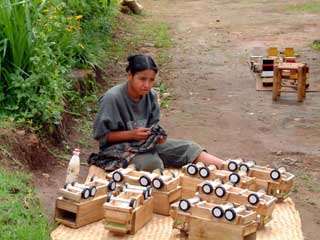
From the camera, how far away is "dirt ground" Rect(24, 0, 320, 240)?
250 inches

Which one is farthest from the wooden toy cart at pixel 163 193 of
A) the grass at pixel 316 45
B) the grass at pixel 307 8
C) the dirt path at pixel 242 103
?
the grass at pixel 307 8

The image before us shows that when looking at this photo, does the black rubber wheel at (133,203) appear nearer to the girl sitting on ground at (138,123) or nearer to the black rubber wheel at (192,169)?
the black rubber wheel at (192,169)

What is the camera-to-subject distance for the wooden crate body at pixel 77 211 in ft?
14.8

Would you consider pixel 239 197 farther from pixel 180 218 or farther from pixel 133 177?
pixel 133 177

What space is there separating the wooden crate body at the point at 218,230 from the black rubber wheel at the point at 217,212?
41 mm

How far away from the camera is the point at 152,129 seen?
5512 millimetres

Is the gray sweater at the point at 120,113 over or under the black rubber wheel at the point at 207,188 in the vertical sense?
over

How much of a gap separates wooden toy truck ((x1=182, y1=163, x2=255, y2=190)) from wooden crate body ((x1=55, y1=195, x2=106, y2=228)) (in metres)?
0.72

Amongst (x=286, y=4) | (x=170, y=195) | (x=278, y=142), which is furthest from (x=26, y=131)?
(x=286, y=4)

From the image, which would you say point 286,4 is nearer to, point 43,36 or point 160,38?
point 160,38

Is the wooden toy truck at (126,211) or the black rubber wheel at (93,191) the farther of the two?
the black rubber wheel at (93,191)

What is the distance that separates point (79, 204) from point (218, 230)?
90cm

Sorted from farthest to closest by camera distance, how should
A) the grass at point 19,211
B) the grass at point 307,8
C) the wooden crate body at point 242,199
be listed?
the grass at point 307,8, the wooden crate body at point 242,199, the grass at point 19,211

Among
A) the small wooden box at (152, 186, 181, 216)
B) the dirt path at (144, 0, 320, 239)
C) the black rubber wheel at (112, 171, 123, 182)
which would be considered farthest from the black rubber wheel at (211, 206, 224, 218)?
the dirt path at (144, 0, 320, 239)
